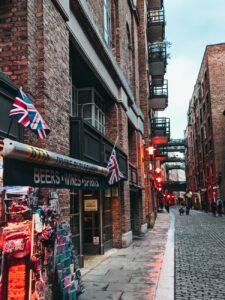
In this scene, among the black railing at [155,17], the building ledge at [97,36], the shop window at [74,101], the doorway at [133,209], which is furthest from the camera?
the black railing at [155,17]

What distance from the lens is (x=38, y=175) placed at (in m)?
4.52

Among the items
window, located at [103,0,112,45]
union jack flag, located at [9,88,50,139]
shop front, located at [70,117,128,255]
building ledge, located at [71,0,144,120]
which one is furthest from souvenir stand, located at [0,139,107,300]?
window, located at [103,0,112,45]

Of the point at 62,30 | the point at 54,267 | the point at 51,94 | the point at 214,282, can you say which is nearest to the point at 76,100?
the point at 62,30

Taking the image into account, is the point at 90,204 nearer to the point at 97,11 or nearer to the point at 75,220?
the point at 75,220

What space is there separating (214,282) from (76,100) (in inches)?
282

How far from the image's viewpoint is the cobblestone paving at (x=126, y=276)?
24.1 feet

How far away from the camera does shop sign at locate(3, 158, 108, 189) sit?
4.09 metres

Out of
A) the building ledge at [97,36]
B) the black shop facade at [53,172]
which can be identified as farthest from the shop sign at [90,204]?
the building ledge at [97,36]

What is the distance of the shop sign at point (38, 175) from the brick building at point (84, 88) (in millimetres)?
1190

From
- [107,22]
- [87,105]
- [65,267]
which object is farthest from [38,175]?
[107,22]

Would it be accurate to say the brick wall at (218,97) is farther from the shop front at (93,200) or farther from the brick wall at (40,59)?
the brick wall at (40,59)

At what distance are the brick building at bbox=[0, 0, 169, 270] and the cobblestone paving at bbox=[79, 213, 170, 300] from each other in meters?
0.98

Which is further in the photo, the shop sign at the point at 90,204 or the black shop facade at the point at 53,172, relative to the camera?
the shop sign at the point at 90,204

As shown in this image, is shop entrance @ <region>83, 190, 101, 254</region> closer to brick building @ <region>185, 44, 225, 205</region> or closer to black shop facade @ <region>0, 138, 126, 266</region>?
black shop facade @ <region>0, 138, 126, 266</region>
